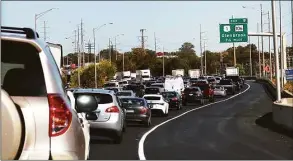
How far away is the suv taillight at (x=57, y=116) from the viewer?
Answer: 189 inches

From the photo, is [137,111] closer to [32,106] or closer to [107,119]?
[107,119]

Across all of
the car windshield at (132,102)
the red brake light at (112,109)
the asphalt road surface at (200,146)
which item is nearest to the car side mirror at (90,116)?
the asphalt road surface at (200,146)

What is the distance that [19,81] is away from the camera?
495 cm

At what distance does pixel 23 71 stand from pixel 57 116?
541 mm

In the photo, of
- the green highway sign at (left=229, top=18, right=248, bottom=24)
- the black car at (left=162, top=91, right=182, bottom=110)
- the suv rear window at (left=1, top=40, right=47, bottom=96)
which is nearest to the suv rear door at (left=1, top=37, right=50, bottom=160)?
the suv rear window at (left=1, top=40, right=47, bottom=96)

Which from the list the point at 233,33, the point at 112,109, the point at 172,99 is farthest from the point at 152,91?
the point at 112,109

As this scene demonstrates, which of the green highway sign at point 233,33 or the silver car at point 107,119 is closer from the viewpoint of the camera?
the silver car at point 107,119

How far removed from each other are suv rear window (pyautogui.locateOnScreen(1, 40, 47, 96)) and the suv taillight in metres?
0.11

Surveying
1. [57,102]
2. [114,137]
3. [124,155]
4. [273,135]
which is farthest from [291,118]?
[57,102]

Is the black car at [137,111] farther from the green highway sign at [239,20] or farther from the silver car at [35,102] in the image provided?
the green highway sign at [239,20]

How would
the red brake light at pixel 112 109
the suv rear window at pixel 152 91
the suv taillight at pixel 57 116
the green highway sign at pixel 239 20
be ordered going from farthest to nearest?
1. the green highway sign at pixel 239 20
2. the suv rear window at pixel 152 91
3. the red brake light at pixel 112 109
4. the suv taillight at pixel 57 116

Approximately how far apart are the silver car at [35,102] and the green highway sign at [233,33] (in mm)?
43198

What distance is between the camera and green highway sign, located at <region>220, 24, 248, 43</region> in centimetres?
4738

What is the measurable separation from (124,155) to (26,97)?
8.95 meters
